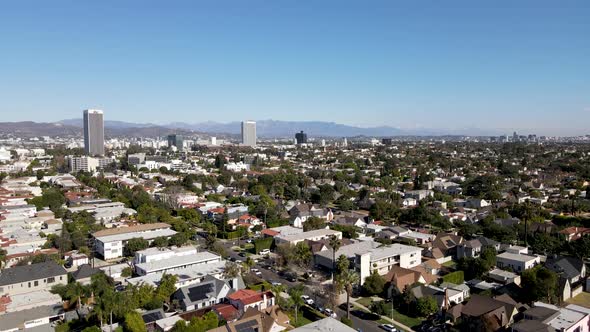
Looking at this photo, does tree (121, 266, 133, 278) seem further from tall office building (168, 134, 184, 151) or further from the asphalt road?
tall office building (168, 134, 184, 151)

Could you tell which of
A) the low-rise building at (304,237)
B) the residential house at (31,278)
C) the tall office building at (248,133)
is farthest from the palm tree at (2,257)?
the tall office building at (248,133)

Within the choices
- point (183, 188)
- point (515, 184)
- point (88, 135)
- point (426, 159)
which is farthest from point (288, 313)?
point (88, 135)

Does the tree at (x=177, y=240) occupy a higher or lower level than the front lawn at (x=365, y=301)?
higher

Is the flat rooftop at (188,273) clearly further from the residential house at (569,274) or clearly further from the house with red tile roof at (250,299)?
the residential house at (569,274)

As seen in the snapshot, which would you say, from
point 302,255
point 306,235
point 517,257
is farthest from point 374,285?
point 517,257

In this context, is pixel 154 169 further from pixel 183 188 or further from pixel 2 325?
pixel 2 325

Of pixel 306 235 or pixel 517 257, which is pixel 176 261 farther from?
pixel 517 257
